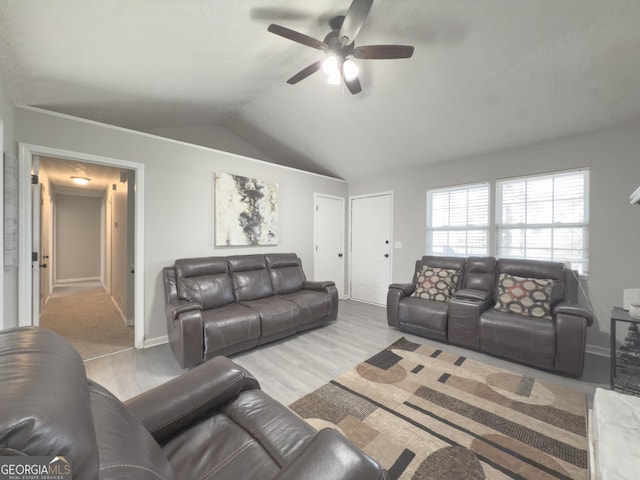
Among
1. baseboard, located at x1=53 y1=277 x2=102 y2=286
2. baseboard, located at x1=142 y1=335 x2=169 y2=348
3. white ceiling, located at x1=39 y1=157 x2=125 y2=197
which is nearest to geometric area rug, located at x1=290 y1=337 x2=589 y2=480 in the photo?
baseboard, located at x1=142 y1=335 x2=169 y2=348

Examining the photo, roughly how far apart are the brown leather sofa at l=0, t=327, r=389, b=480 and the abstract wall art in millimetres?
2562

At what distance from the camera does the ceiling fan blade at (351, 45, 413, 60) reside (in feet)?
6.39

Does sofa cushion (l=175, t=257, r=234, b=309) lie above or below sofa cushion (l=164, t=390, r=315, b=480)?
above

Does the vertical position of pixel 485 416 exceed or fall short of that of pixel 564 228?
it falls short

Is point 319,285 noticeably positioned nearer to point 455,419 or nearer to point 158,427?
point 455,419

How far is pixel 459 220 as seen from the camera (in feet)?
13.0

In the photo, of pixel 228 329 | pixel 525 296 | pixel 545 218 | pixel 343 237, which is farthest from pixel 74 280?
pixel 545 218

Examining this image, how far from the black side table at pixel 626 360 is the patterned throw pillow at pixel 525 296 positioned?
19.5 inches

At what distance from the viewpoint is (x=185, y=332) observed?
95.6 inches

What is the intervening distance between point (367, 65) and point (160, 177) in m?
2.63

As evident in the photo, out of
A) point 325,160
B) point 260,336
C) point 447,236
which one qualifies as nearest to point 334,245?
point 325,160

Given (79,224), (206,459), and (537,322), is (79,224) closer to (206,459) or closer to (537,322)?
(206,459)

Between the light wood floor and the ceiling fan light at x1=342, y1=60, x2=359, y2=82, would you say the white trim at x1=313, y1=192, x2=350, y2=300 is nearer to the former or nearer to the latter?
the light wood floor

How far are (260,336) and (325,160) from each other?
128 inches
